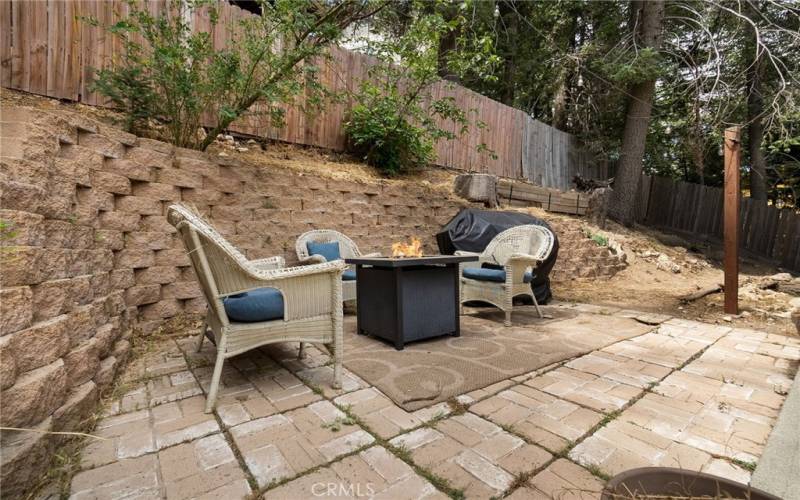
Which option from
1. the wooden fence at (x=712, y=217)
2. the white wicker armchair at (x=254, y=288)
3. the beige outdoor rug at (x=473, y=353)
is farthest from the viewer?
the wooden fence at (x=712, y=217)

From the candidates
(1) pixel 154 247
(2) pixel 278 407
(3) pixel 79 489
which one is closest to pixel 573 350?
(2) pixel 278 407

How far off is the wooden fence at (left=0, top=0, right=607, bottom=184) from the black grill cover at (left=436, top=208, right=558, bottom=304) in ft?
6.57

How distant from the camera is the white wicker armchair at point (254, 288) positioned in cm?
174

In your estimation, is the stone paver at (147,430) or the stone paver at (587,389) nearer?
the stone paver at (147,430)

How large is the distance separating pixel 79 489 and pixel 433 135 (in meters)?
5.03

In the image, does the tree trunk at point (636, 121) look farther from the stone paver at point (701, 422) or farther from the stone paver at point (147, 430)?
the stone paver at point (147, 430)

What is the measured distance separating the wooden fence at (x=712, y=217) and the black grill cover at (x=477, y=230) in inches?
261

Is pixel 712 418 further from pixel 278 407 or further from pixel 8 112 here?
pixel 8 112

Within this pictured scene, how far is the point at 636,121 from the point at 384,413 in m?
9.03

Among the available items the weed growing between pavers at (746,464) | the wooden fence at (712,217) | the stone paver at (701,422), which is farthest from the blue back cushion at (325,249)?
the wooden fence at (712,217)

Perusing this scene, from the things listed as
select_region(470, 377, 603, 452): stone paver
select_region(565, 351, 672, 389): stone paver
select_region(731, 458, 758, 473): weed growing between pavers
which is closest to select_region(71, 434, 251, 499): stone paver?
select_region(470, 377, 603, 452): stone paver

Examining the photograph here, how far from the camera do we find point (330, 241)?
4152 millimetres

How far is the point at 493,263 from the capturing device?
4.21 meters

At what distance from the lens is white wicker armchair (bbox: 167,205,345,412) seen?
1742 mm
